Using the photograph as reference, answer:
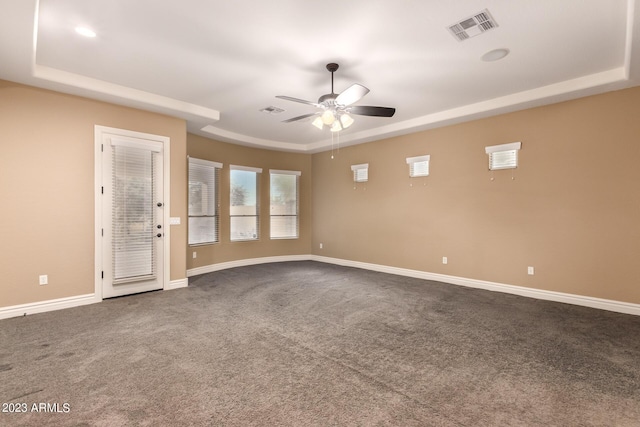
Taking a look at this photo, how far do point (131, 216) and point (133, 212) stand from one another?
7 cm

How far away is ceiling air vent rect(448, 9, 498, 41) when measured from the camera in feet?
9.02

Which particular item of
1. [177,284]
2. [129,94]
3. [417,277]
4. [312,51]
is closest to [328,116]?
[312,51]

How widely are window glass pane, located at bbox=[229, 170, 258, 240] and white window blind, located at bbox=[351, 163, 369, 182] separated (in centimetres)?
244

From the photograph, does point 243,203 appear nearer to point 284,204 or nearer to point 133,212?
Result: point 284,204

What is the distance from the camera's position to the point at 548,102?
4.46 m

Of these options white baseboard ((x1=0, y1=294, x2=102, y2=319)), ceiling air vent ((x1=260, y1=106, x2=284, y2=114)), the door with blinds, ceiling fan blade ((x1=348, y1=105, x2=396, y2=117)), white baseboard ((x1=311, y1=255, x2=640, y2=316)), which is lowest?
white baseboard ((x1=311, y1=255, x2=640, y2=316))

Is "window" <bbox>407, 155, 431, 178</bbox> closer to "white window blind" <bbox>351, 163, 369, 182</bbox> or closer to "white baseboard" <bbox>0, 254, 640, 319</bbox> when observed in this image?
"white window blind" <bbox>351, 163, 369, 182</bbox>

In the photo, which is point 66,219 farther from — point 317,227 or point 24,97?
point 317,227

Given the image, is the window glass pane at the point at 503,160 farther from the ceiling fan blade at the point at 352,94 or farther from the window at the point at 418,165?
the ceiling fan blade at the point at 352,94

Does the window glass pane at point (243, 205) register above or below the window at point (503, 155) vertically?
below

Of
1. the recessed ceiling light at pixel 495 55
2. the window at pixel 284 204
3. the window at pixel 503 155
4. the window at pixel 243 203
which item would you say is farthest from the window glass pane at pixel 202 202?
the window at pixel 503 155

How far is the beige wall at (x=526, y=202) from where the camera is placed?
13.2ft

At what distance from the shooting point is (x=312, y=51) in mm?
3307

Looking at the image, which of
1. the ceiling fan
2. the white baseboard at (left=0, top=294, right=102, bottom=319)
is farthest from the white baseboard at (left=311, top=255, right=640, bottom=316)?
the white baseboard at (left=0, top=294, right=102, bottom=319)
